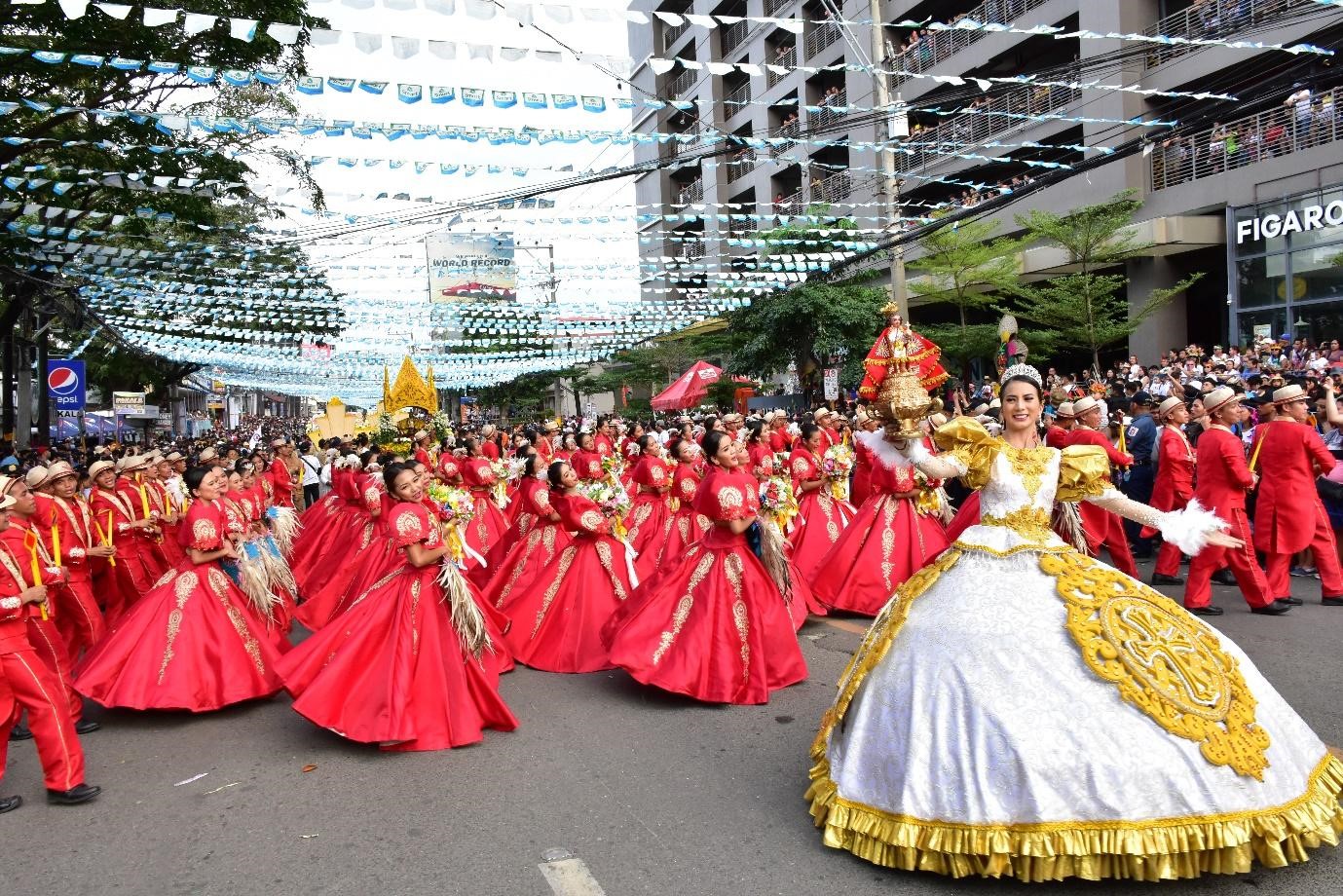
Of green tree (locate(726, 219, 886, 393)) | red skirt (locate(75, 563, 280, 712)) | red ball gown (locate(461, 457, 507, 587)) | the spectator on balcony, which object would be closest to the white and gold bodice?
red skirt (locate(75, 563, 280, 712))

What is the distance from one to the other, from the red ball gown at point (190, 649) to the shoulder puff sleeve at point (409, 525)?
1.42 meters

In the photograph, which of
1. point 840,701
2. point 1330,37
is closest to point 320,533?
point 840,701

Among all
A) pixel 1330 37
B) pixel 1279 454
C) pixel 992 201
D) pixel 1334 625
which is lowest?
pixel 1334 625

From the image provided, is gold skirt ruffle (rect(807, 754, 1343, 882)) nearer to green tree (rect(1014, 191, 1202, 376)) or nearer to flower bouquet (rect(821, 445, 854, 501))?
flower bouquet (rect(821, 445, 854, 501))

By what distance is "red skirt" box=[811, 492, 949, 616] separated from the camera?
25.8 feet

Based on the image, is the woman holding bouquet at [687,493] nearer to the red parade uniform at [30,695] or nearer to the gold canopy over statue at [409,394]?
the red parade uniform at [30,695]

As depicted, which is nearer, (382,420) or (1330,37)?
(382,420)

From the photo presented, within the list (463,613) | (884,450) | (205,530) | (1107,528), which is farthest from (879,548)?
(205,530)

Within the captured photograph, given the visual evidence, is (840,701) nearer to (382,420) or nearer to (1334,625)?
(1334,625)

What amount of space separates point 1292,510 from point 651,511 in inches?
214

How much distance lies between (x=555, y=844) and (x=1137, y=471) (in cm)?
903

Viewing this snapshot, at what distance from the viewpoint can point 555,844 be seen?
13.2 feet

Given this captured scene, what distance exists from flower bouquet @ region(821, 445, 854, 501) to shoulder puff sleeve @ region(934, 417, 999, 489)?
4952 millimetres

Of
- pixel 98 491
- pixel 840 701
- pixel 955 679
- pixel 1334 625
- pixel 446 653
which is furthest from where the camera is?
pixel 98 491
